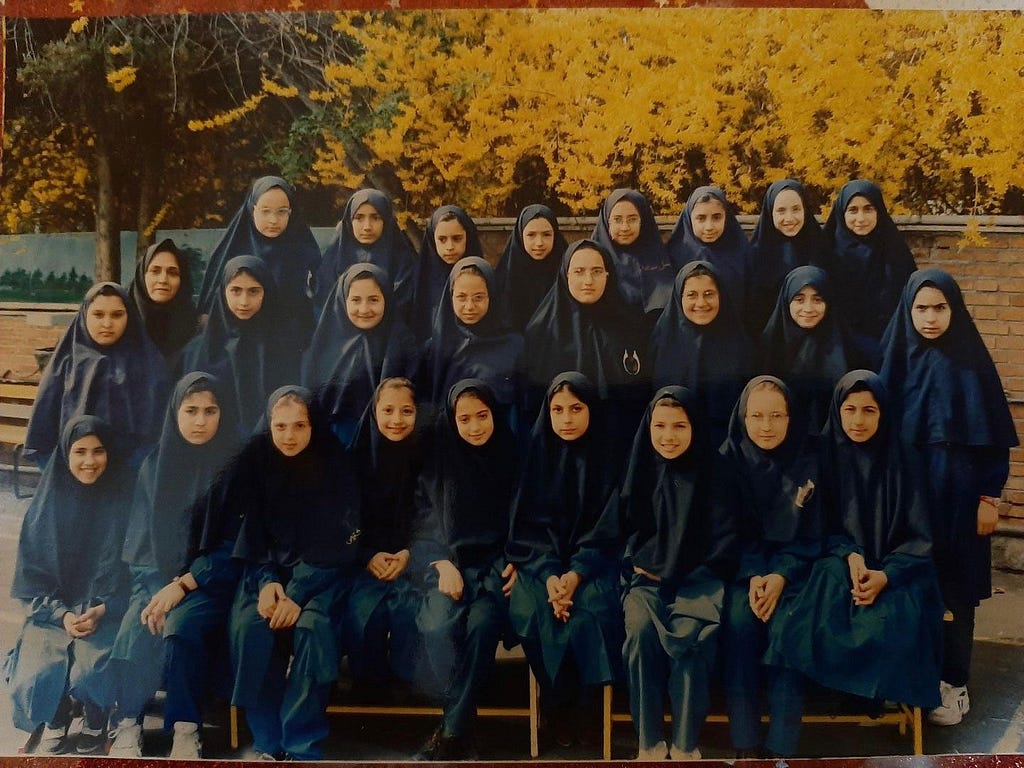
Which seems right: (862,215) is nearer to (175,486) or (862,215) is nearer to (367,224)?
(367,224)

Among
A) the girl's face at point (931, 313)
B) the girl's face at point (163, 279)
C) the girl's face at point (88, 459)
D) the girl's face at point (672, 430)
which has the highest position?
the girl's face at point (163, 279)

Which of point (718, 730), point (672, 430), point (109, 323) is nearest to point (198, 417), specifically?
point (109, 323)

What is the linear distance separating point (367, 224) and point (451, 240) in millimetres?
283

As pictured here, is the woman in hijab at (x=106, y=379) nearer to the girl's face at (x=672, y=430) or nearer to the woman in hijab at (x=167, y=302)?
the woman in hijab at (x=167, y=302)

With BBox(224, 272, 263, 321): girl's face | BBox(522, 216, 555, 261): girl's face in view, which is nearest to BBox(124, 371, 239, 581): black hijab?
BBox(224, 272, 263, 321): girl's face

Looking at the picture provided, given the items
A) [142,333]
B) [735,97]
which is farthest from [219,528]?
[735,97]

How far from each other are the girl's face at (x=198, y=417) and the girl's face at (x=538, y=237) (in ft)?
3.73

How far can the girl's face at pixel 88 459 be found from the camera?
271 centimetres

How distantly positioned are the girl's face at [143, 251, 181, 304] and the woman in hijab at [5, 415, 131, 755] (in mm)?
449

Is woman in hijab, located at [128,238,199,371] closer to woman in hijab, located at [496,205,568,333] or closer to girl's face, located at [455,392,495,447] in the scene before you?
girl's face, located at [455,392,495,447]

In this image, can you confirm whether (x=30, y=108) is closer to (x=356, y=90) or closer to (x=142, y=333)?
(x=142, y=333)

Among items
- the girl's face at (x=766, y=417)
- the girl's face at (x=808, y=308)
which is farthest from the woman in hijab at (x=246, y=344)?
the girl's face at (x=808, y=308)

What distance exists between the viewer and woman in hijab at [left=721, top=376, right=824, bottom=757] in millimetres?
2621

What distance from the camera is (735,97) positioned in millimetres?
2770
